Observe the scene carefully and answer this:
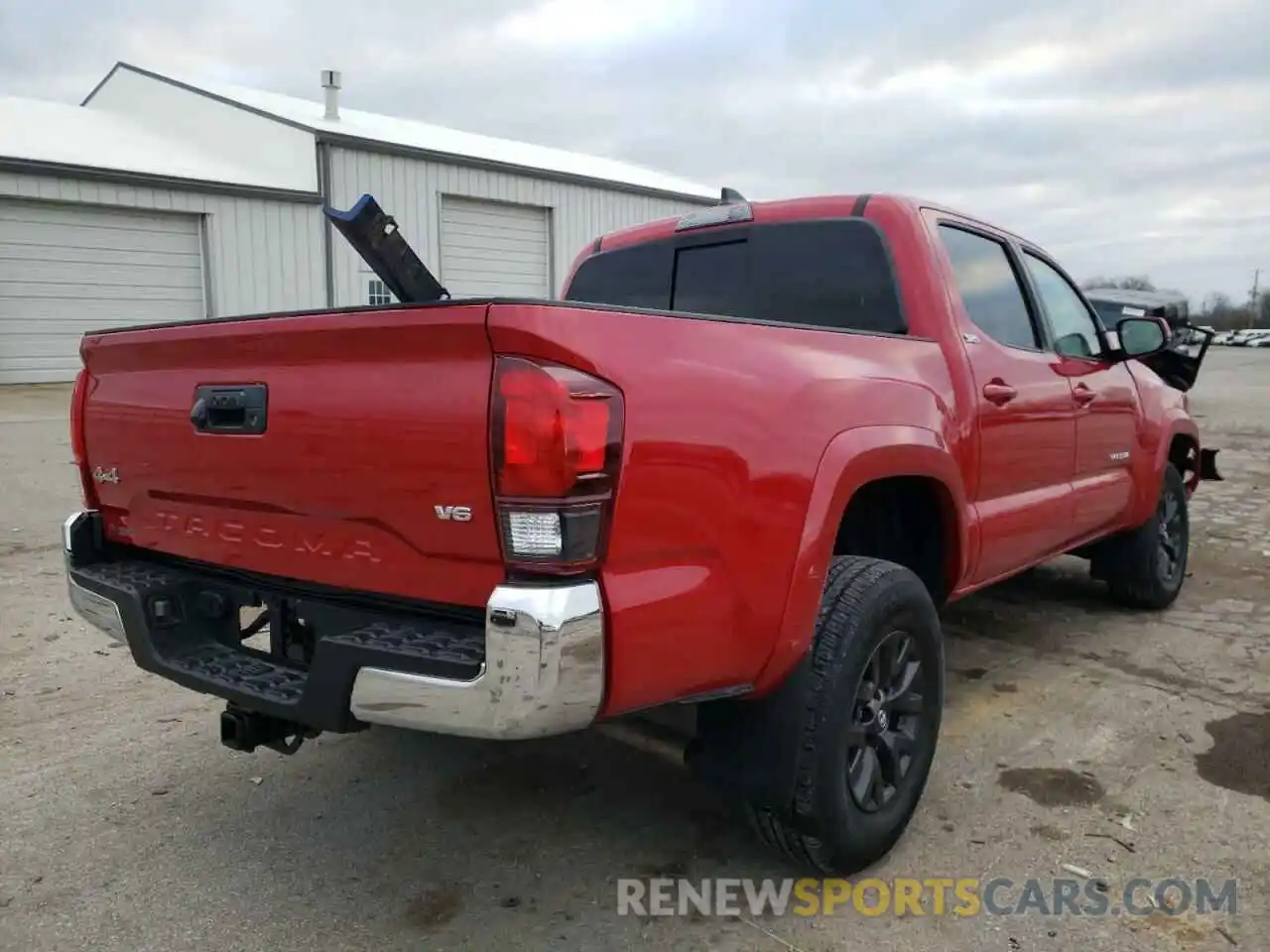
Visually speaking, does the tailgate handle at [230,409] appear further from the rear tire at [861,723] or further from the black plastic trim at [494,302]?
the rear tire at [861,723]

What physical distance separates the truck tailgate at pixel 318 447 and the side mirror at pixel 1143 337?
3628 mm

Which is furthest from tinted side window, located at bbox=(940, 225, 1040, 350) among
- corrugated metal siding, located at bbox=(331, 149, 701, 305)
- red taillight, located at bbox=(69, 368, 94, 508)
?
corrugated metal siding, located at bbox=(331, 149, 701, 305)

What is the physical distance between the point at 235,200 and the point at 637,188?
9.02 meters

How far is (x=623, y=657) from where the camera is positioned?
2021 millimetres

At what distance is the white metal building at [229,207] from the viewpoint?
1470 cm

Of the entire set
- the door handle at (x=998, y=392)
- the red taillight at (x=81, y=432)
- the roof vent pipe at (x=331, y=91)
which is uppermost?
the roof vent pipe at (x=331, y=91)

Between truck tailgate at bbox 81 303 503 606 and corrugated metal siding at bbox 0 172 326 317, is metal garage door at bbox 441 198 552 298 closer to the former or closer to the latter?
corrugated metal siding at bbox 0 172 326 317

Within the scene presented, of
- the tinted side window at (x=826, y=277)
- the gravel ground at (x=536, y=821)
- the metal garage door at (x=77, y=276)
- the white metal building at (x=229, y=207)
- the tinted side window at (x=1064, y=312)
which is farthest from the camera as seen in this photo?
the white metal building at (x=229, y=207)

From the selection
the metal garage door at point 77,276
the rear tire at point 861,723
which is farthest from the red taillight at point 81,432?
the metal garage door at point 77,276

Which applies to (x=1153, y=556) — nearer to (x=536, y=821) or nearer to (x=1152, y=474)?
(x=1152, y=474)

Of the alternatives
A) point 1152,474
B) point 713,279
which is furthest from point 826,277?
point 1152,474

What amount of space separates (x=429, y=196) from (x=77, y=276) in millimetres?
6030

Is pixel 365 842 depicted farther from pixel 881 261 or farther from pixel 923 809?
pixel 881 261

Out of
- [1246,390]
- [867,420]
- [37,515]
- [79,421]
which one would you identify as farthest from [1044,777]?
[1246,390]
